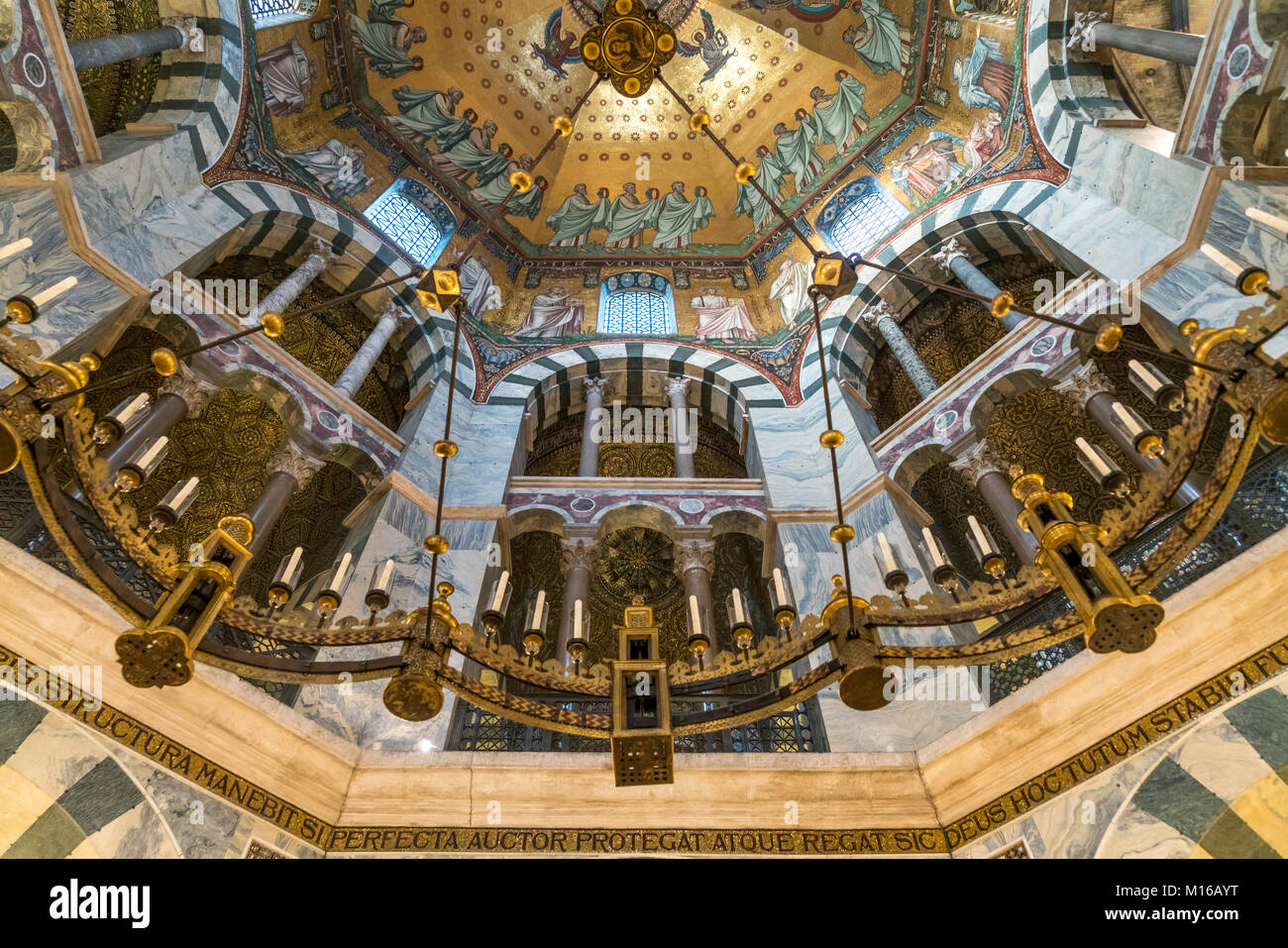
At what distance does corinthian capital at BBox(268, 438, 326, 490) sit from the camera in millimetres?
8406

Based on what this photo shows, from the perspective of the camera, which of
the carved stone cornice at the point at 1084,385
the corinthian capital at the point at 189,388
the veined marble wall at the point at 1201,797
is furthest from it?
the corinthian capital at the point at 189,388

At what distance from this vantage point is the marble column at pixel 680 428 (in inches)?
405

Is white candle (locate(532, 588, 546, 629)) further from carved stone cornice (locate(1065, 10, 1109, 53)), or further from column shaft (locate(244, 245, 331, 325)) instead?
carved stone cornice (locate(1065, 10, 1109, 53))

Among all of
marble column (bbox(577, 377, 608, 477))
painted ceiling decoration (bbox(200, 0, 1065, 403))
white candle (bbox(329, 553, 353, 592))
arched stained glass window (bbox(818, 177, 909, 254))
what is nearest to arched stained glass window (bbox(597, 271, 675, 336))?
painted ceiling decoration (bbox(200, 0, 1065, 403))

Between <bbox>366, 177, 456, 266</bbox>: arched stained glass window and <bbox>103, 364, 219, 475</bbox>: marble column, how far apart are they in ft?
14.7

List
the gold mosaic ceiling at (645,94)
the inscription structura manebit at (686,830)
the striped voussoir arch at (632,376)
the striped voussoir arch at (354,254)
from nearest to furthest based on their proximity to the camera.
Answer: the inscription structura manebit at (686,830) → the striped voussoir arch at (354,254) → the striped voussoir arch at (632,376) → the gold mosaic ceiling at (645,94)

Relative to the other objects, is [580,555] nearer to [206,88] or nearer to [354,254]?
[354,254]

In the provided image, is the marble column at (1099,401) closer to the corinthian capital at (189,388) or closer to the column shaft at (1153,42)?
the column shaft at (1153,42)

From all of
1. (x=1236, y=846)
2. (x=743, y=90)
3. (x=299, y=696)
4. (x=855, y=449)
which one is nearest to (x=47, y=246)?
(x=299, y=696)

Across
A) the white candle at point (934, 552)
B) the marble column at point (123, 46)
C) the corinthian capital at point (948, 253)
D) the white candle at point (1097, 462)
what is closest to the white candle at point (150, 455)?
the white candle at point (934, 552)

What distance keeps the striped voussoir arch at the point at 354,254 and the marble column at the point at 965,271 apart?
641cm

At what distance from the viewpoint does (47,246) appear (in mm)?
6977

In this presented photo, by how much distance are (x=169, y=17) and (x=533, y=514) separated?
7.23 metres

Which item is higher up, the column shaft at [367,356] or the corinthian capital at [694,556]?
the column shaft at [367,356]
